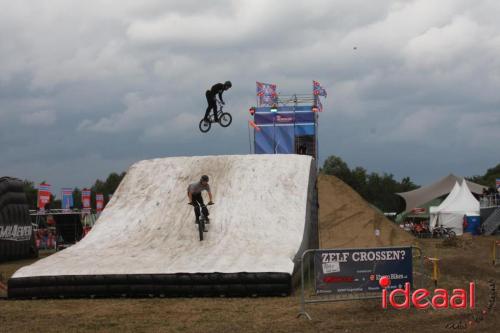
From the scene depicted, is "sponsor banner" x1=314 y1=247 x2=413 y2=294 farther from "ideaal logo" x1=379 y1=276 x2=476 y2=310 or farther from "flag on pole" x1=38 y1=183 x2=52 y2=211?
"flag on pole" x1=38 y1=183 x2=52 y2=211

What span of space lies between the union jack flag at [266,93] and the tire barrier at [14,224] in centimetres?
1371

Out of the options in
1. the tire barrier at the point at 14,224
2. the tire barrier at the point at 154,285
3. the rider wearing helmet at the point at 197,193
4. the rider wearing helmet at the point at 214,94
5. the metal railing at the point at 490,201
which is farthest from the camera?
the metal railing at the point at 490,201

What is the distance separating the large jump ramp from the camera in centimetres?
1374

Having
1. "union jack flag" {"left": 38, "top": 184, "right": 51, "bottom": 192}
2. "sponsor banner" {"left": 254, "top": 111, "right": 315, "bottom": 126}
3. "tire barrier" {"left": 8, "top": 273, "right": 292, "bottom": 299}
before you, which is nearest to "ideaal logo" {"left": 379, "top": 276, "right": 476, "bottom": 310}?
"tire barrier" {"left": 8, "top": 273, "right": 292, "bottom": 299}

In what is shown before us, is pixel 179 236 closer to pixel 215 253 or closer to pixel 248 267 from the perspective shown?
pixel 215 253

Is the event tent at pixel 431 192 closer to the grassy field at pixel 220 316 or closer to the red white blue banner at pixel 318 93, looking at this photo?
the red white blue banner at pixel 318 93

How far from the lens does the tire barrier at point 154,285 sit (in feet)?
44.0

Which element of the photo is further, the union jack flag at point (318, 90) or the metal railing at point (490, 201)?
the metal railing at point (490, 201)

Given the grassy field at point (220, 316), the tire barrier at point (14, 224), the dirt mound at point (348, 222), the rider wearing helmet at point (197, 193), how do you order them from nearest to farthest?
the grassy field at point (220, 316) → the rider wearing helmet at point (197, 193) → the tire barrier at point (14, 224) → the dirt mound at point (348, 222)

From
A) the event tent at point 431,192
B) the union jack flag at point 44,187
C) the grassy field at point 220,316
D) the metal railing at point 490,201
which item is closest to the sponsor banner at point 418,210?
the event tent at point 431,192

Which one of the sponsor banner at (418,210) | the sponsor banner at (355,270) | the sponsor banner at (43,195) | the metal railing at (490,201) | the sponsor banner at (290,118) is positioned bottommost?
the sponsor banner at (418,210)

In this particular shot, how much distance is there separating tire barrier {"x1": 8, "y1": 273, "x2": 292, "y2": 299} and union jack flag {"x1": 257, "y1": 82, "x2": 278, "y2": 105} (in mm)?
22757

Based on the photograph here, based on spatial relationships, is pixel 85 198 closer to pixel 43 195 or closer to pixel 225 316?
pixel 43 195

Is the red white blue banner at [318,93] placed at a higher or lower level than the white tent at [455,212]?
Result: higher
